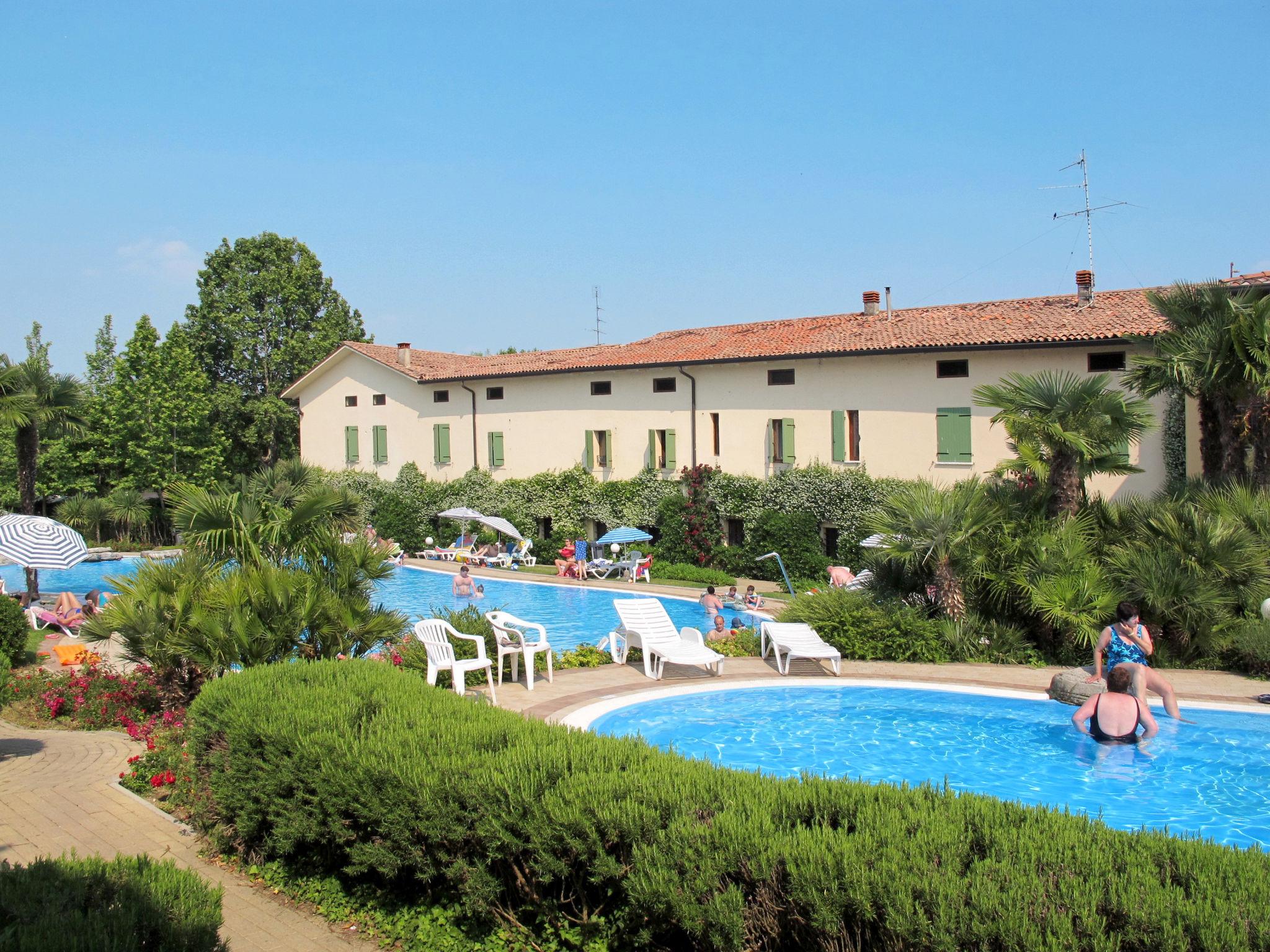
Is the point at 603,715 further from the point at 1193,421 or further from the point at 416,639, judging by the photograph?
the point at 1193,421

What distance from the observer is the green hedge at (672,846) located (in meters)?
3.82

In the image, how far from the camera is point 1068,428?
15438mm

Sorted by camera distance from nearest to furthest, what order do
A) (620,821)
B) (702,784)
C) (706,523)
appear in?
(620,821), (702,784), (706,523)

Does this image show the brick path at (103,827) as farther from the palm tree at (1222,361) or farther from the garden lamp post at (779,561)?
the garden lamp post at (779,561)

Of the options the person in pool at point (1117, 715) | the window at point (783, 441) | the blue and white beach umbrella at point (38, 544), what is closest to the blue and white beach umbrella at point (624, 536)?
the window at point (783, 441)

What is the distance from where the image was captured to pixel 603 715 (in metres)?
12.3

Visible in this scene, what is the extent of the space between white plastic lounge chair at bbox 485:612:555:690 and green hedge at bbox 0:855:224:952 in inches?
343

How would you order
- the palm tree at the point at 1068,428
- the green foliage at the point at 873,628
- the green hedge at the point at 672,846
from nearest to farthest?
1. the green hedge at the point at 672,846
2. the palm tree at the point at 1068,428
3. the green foliage at the point at 873,628

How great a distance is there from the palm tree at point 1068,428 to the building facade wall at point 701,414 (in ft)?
21.6

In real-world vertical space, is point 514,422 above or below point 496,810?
above

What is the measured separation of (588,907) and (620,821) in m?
0.67

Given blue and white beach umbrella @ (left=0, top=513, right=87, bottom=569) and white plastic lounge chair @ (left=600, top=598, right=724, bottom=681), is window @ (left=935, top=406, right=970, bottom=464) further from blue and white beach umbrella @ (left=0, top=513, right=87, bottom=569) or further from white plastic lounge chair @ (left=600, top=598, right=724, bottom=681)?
blue and white beach umbrella @ (left=0, top=513, right=87, bottom=569)

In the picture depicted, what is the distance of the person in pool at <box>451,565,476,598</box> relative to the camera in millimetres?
25016

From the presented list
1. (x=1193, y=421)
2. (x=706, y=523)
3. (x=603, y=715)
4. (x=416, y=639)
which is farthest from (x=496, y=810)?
(x=706, y=523)
